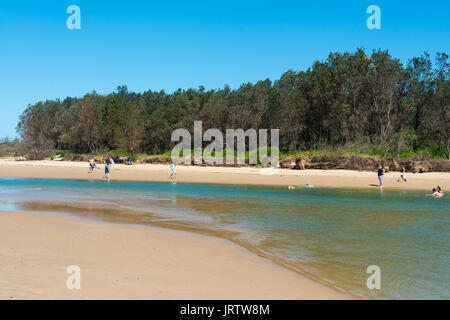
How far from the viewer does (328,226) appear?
46.2 ft

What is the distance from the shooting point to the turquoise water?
27.0 feet

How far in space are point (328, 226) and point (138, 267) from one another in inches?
319

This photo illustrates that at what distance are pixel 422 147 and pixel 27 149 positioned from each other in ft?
247

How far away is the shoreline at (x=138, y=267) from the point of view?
654 cm

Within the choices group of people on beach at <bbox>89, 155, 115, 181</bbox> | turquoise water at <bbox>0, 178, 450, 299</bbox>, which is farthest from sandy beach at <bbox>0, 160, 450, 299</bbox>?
group of people on beach at <bbox>89, 155, 115, 181</bbox>

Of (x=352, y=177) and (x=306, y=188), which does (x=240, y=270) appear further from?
(x=352, y=177)

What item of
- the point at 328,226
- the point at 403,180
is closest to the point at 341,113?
the point at 403,180

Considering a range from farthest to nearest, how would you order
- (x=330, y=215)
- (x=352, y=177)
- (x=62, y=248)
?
(x=352, y=177) < (x=330, y=215) < (x=62, y=248)

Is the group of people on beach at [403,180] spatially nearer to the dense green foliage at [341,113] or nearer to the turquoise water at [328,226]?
the turquoise water at [328,226]

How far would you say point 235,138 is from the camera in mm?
60438

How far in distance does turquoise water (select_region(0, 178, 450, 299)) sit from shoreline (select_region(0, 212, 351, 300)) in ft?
2.89

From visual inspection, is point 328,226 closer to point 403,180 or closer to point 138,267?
point 138,267

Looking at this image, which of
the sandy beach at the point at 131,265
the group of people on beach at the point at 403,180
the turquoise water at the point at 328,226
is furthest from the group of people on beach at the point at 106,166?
the group of people on beach at the point at 403,180

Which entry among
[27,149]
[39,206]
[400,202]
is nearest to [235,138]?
[400,202]
